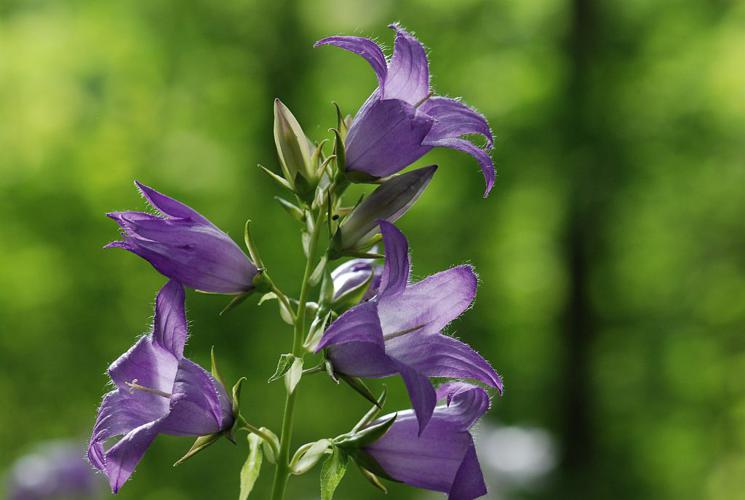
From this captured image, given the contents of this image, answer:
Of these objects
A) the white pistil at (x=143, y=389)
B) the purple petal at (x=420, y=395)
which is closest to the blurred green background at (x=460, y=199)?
the white pistil at (x=143, y=389)

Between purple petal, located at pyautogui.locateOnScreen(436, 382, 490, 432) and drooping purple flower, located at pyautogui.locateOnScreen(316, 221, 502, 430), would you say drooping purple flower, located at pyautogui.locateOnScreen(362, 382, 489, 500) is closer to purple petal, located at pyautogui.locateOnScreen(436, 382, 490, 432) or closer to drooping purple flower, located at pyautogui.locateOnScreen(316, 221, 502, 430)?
purple petal, located at pyautogui.locateOnScreen(436, 382, 490, 432)

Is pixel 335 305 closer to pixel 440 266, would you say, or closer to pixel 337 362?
pixel 337 362

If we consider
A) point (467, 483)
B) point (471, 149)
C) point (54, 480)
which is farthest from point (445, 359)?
point (54, 480)

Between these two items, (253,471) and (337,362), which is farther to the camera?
(253,471)

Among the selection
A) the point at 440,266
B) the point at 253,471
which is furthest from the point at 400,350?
the point at 440,266

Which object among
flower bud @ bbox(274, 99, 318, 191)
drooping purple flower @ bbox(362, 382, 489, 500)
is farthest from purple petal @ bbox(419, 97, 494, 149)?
drooping purple flower @ bbox(362, 382, 489, 500)

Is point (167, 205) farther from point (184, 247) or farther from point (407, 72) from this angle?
point (407, 72)
